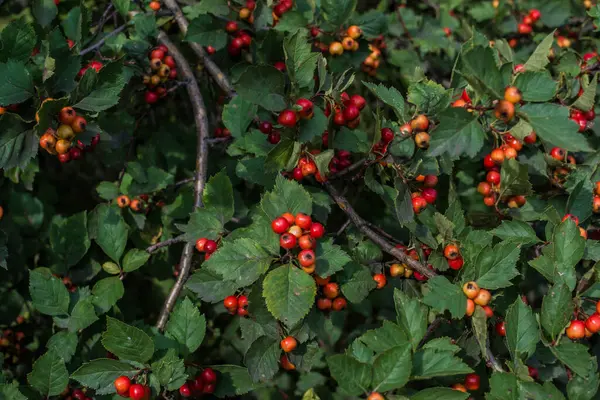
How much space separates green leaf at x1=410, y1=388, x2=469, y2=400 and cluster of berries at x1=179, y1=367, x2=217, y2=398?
3.20 ft

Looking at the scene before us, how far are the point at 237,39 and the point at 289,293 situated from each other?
69.2 inches

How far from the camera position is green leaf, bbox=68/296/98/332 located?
2564mm

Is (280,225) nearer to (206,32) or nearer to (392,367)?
(392,367)

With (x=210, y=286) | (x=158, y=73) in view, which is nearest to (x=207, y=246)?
(x=210, y=286)

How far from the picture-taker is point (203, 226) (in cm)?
254

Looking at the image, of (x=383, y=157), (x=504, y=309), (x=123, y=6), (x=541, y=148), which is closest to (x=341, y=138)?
(x=383, y=157)

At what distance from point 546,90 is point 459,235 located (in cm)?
80

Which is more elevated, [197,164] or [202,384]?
[197,164]

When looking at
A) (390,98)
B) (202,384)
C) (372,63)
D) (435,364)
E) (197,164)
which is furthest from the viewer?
(372,63)

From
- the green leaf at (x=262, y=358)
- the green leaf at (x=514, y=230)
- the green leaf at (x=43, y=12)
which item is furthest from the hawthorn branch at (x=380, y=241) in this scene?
the green leaf at (x=43, y=12)

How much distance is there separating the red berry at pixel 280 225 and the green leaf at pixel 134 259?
0.96 m

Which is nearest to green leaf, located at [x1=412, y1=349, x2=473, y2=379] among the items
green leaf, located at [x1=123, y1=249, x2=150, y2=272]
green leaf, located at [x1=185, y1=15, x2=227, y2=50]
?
green leaf, located at [x1=123, y1=249, x2=150, y2=272]

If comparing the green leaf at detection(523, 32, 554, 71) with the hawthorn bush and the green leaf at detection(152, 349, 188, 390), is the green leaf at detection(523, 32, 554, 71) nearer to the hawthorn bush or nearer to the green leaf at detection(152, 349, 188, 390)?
the hawthorn bush

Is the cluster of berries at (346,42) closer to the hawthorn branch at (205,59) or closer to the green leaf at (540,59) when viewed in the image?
the hawthorn branch at (205,59)
